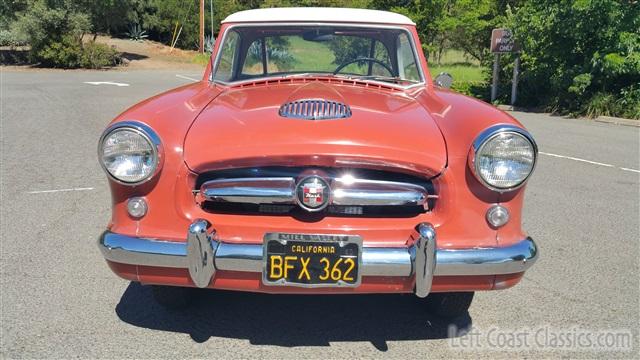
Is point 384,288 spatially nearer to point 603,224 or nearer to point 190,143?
point 190,143

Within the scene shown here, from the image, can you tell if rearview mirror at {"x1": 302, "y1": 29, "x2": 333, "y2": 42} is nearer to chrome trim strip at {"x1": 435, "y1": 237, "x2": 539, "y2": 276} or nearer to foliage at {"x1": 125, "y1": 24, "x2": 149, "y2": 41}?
chrome trim strip at {"x1": 435, "y1": 237, "x2": 539, "y2": 276}

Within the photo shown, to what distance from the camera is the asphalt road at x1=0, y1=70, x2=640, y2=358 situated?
9.59 ft

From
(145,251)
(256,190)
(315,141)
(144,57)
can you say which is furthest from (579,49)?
(144,57)

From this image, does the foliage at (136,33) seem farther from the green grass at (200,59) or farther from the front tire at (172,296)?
the front tire at (172,296)

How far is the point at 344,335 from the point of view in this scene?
3023 millimetres

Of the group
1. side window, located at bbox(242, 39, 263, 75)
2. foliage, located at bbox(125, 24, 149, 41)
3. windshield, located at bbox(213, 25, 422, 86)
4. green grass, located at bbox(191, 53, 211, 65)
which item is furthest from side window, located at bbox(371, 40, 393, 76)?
foliage, located at bbox(125, 24, 149, 41)

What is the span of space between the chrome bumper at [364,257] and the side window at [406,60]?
5.33 ft

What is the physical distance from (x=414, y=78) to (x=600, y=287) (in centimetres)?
179

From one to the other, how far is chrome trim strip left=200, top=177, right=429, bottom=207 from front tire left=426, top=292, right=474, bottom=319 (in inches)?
29.5

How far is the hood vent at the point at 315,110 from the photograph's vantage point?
9.09 ft

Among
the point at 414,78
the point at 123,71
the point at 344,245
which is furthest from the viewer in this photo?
the point at 123,71

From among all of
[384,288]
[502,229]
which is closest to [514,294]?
[502,229]

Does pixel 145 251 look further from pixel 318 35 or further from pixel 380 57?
pixel 380 57

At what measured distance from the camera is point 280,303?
11.1 ft
